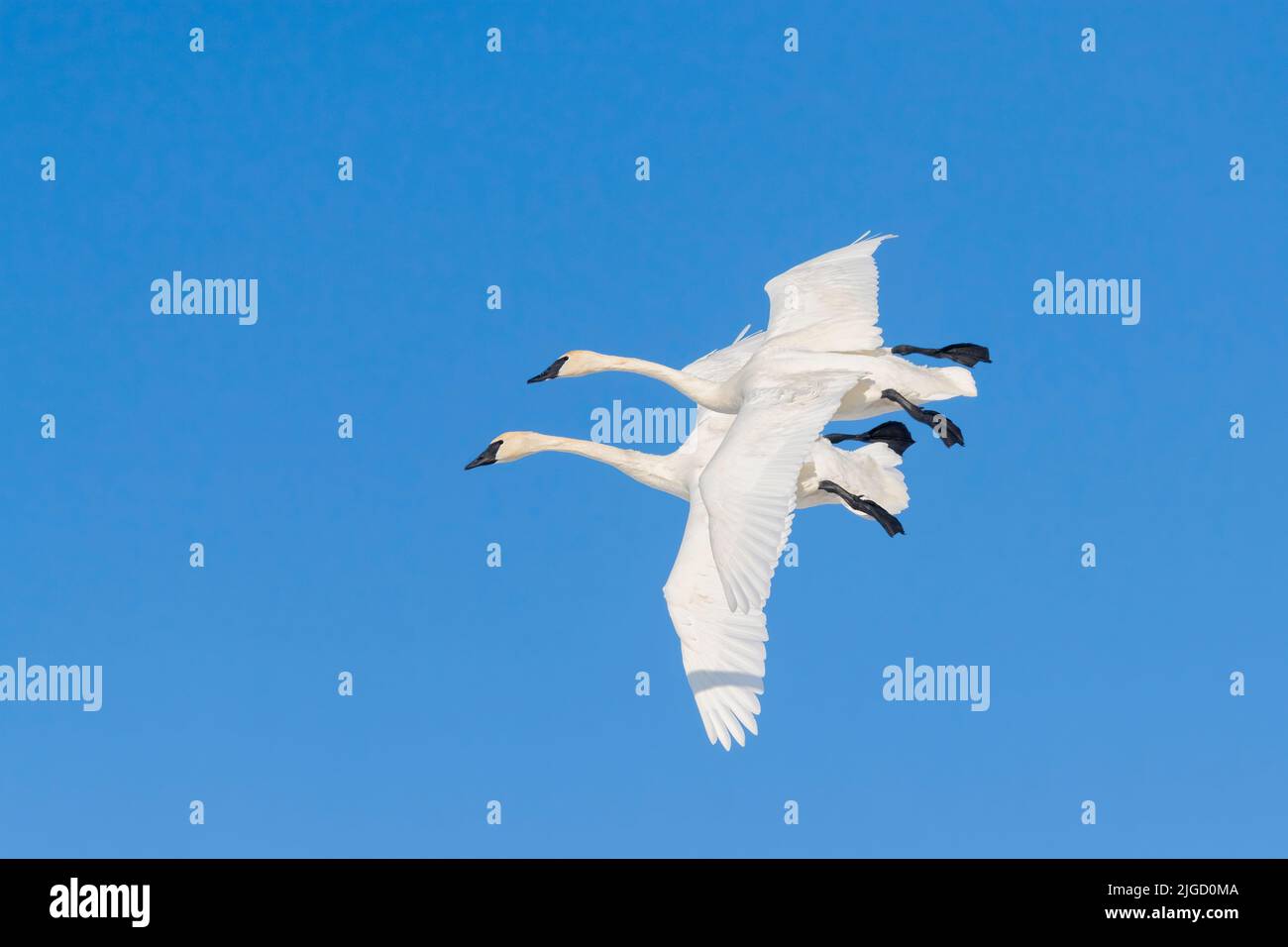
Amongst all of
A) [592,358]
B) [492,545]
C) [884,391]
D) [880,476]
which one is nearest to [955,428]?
[884,391]

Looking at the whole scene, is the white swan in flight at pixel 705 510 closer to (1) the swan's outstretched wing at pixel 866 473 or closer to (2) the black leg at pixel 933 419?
(1) the swan's outstretched wing at pixel 866 473

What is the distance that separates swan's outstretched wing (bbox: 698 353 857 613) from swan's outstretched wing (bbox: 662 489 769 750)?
2.14 m

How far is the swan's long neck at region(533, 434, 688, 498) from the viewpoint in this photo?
88.9 ft

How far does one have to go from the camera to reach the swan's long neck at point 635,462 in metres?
27.1

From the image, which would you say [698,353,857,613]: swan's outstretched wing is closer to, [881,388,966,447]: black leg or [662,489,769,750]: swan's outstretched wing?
[881,388,966,447]: black leg

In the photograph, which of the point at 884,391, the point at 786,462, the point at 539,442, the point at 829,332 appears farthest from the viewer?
the point at 539,442

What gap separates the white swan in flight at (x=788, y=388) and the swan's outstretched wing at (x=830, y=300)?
12 mm

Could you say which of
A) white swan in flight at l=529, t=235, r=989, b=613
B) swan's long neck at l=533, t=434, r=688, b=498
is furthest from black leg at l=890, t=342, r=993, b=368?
swan's long neck at l=533, t=434, r=688, b=498

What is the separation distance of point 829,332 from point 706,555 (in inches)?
121

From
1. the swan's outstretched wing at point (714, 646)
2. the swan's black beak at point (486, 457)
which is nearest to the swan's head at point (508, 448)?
the swan's black beak at point (486, 457)

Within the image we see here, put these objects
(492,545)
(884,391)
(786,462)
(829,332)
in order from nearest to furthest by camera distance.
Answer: (786,462), (884,391), (829,332), (492,545)

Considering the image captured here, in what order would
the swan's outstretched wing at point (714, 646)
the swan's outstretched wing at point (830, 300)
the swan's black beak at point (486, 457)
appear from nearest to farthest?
the swan's outstretched wing at point (714, 646)
the swan's outstretched wing at point (830, 300)
the swan's black beak at point (486, 457)
